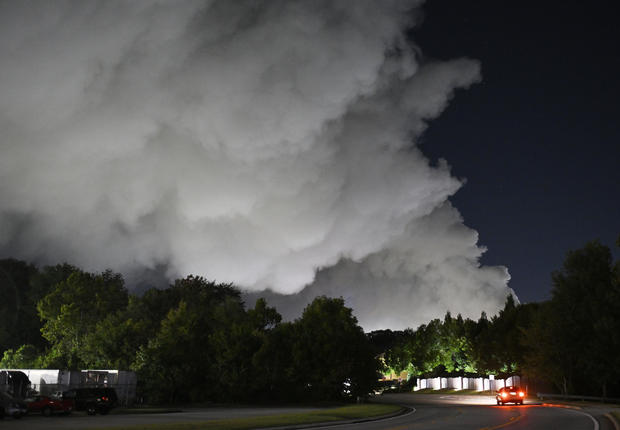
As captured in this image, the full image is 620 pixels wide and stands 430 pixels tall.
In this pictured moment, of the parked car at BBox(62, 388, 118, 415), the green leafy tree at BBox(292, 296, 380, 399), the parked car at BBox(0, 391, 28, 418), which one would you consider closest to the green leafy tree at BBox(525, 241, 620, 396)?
the green leafy tree at BBox(292, 296, 380, 399)

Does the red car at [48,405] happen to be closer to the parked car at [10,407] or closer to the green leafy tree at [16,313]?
the parked car at [10,407]

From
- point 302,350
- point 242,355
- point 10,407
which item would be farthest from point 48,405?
point 302,350

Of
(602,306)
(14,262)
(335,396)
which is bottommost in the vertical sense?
(335,396)

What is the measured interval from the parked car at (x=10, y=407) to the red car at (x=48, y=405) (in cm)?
463

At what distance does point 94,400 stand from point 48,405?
2.84 metres

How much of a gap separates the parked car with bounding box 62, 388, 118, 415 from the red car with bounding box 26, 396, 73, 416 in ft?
2.27

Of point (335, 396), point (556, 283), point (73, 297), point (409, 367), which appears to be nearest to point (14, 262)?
point (73, 297)

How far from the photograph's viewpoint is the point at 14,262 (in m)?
122

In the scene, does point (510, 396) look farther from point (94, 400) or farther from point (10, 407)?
point (10, 407)

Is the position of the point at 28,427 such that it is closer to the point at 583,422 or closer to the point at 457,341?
the point at 583,422

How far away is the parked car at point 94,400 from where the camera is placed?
1628 inches

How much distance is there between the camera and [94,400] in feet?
136

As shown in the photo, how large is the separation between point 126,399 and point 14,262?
81910 mm

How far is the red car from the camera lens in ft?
133
